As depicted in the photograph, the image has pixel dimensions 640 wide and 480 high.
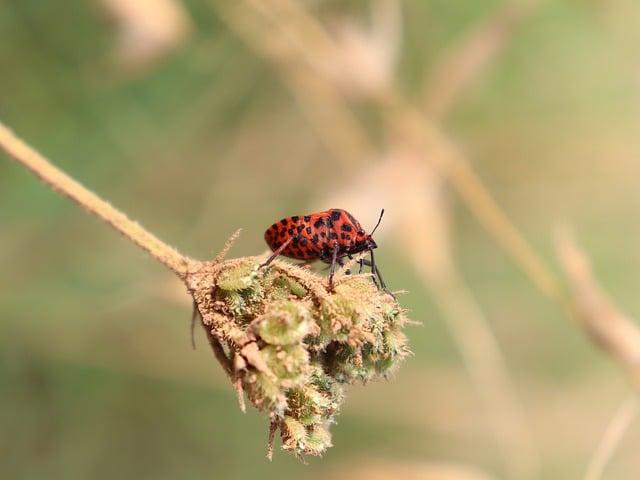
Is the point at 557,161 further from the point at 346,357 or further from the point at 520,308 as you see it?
the point at 346,357

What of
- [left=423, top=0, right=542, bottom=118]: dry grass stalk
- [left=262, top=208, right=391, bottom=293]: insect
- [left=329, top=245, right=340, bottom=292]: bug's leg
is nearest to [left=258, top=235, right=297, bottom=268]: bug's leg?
[left=262, top=208, right=391, bottom=293]: insect

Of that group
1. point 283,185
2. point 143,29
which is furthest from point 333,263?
point 283,185

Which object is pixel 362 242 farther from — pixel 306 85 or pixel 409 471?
pixel 306 85

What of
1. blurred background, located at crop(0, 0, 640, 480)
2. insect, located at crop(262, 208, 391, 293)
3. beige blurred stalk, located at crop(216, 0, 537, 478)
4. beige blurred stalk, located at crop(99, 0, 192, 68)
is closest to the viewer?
insect, located at crop(262, 208, 391, 293)

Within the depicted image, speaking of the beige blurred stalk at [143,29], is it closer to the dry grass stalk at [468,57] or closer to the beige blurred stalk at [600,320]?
the dry grass stalk at [468,57]

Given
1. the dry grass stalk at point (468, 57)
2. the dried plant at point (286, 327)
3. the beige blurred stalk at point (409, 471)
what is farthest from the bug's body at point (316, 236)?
the dry grass stalk at point (468, 57)

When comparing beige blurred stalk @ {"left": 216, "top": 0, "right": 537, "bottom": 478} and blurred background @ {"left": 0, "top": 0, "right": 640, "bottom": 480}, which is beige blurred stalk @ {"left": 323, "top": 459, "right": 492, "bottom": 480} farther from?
beige blurred stalk @ {"left": 216, "top": 0, "right": 537, "bottom": 478}

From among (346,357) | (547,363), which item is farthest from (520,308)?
(346,357)
